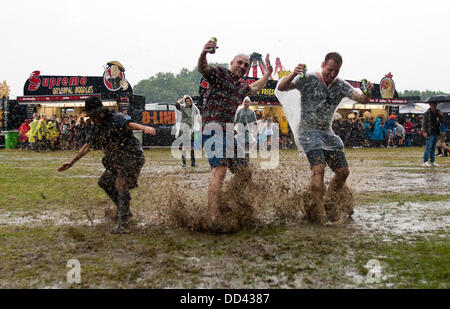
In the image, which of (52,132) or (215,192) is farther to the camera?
(52,132)

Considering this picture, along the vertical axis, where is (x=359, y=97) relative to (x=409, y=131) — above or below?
above

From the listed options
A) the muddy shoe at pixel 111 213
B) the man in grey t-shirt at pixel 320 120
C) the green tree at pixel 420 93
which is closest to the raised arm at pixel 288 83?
the man in grey t-shirt at pixel 320 120

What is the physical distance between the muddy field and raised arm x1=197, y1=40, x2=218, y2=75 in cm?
152

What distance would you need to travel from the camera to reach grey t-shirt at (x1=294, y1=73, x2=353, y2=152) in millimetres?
Result: 5520

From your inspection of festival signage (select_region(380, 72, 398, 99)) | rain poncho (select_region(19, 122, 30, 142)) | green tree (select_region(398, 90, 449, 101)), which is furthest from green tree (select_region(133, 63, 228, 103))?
rain poncho (select_region(19, 122, 30, 142))

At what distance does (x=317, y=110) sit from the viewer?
5.55 meters

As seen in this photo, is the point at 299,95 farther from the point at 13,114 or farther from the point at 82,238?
the point at 13,114

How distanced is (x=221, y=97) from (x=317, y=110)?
1.20 meters

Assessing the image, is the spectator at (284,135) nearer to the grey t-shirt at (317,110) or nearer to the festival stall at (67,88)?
the festival stall at (67,88)

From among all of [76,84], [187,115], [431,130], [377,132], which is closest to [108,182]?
[187,115]

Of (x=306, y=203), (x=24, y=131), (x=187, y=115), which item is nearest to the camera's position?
(x=306, y=203)

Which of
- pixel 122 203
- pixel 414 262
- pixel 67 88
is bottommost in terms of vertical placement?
pixel 414 262

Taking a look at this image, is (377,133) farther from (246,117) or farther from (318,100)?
(318,100)
